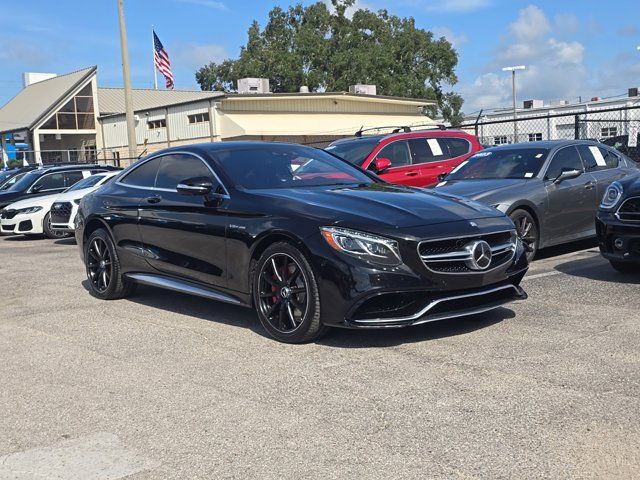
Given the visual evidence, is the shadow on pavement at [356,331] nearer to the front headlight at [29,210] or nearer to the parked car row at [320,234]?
the parked car row at [320,234]

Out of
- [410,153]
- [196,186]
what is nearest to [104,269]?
[196,186]

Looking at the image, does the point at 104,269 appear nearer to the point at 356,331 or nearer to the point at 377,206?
the point at 356,331

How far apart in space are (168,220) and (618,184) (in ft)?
15.0

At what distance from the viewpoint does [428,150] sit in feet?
42.3

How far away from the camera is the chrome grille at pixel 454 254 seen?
203 inches

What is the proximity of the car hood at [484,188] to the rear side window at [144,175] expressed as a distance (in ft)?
11.2

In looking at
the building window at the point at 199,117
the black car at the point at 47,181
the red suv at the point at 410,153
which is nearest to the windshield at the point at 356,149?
the red suv at the point at 410,153

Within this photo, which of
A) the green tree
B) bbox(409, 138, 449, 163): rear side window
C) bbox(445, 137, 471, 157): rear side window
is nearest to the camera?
bbox(409, 138, 449, 163): rear side window

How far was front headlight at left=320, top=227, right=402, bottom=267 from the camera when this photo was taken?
5.09 metres

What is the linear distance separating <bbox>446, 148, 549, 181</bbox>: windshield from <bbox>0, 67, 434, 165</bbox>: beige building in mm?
24338

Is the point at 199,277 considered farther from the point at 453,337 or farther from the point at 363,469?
the point at 363,469

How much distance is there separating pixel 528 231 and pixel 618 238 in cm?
166

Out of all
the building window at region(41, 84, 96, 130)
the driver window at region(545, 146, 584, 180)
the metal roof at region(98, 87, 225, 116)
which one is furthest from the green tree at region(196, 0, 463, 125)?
the driver window at region(545, 146, 584, 180)

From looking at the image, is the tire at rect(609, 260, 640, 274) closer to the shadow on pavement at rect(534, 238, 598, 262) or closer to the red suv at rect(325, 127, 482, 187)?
the shadow on pavement at rect(534, 238, 598, 262)
